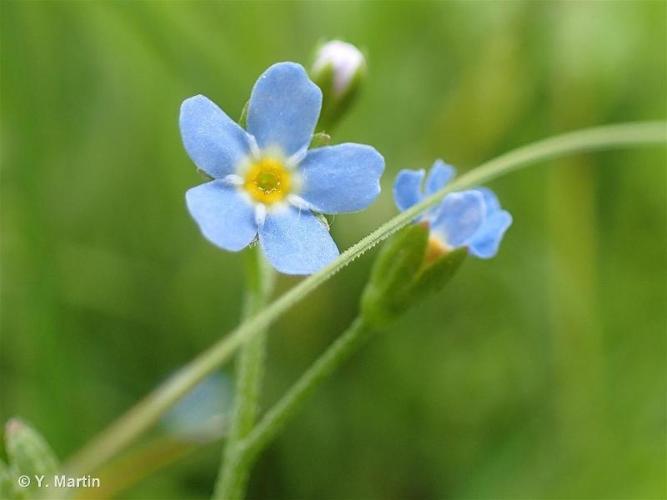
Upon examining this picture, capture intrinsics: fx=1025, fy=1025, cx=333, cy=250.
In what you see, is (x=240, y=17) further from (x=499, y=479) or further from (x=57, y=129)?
(x=499, y=479)

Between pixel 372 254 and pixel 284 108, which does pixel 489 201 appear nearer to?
pixel 284 108

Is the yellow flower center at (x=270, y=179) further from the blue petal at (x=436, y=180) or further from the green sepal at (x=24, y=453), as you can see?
the green sepal at (x=24, y=453)

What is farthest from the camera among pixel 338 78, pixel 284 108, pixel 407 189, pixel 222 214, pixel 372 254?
pixel 372 254

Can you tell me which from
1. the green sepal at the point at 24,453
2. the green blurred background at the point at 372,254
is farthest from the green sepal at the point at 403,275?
the green blurred background at the point at 372,254

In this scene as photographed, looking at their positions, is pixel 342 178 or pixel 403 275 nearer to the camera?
pixel 342 178

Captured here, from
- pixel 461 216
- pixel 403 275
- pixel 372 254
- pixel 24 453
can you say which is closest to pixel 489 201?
pixel 461 216

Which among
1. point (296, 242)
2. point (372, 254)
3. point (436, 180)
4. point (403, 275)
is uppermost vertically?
point (372, 254)

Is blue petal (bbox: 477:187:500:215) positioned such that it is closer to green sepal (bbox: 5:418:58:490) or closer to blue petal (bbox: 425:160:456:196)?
blue petal (bbox: 425:160:456:196)
